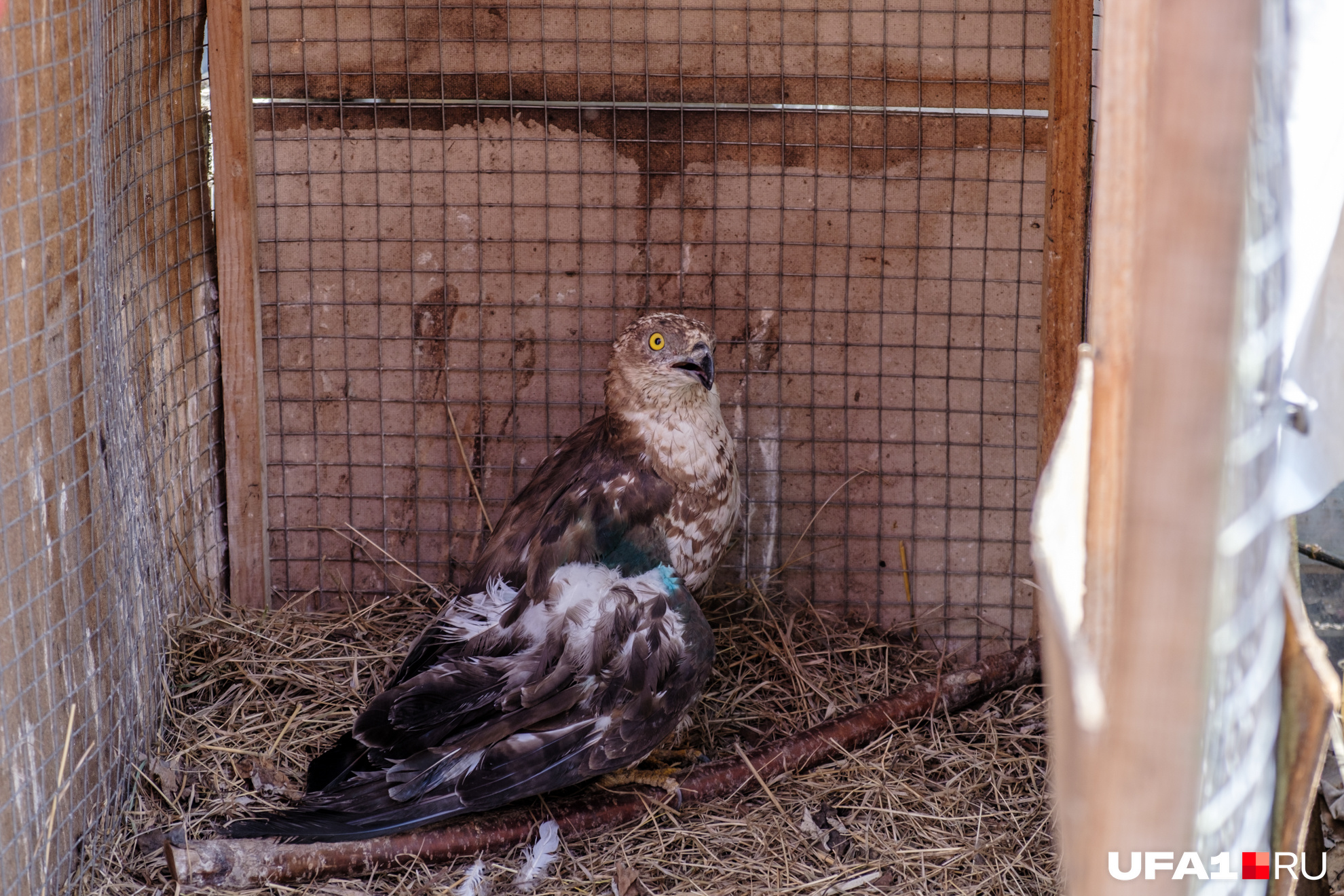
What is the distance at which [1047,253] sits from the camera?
10.4 ft

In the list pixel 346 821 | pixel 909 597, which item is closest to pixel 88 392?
pixel 346 821

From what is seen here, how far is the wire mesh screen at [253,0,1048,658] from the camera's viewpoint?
3627mm

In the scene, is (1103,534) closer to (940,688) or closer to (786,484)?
(940,688)

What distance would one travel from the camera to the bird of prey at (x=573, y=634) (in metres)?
2.82

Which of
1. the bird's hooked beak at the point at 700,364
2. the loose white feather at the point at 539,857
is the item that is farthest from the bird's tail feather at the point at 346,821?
the bird's hooked beak at the point at 700,364

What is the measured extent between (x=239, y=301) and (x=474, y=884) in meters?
2.07

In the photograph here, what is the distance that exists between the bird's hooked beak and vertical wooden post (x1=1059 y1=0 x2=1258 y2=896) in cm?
233

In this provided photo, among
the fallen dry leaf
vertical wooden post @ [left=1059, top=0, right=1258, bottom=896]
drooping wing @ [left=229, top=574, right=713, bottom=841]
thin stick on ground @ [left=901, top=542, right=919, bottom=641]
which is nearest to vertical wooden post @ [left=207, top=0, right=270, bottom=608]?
drooping wing @ [left=229, top=574, right=713, bottom=841]

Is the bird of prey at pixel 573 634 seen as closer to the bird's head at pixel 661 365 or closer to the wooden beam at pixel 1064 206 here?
the bird's head at pixel 661 365

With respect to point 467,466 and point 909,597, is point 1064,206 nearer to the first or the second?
point 909,597

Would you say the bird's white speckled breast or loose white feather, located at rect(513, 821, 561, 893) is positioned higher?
the bird's white speckled breast

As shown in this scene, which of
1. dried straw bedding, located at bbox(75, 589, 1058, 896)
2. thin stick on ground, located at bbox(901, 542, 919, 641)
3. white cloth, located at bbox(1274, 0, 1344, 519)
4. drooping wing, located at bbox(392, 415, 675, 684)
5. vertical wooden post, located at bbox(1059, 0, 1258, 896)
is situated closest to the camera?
vertical wooden post, located at bbox(1059, 0, 1258, 896)

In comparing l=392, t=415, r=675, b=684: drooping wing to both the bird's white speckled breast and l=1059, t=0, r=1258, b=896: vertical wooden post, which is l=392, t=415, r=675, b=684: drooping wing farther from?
l=1059, t=0, r=1258, b=896: vertical wooden post

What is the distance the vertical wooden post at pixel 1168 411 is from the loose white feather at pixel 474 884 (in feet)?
6.86
